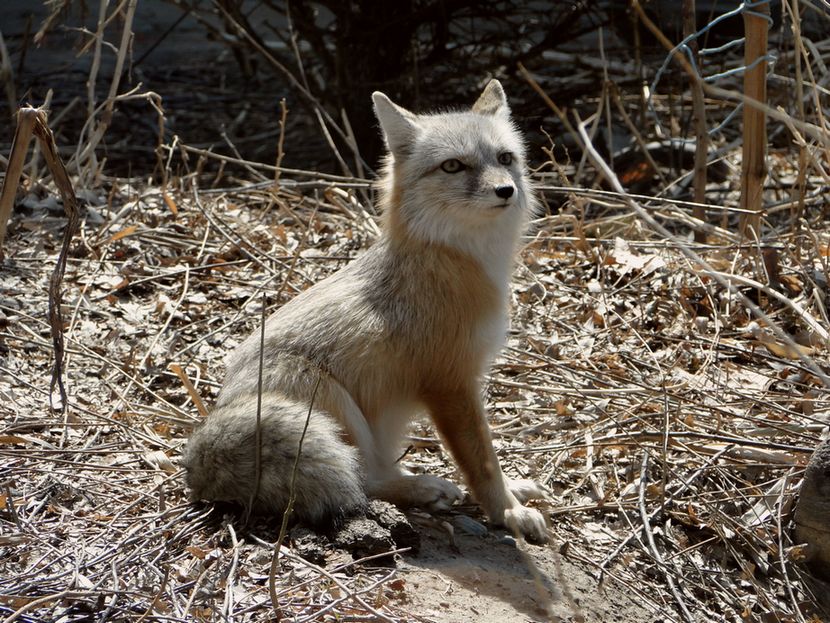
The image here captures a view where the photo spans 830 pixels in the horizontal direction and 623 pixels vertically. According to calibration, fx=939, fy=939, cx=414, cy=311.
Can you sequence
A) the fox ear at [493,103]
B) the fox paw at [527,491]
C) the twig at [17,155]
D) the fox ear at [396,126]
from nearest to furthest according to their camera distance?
the twig at [17,155] → the fox paw at [527,491] → the fox ear at [396,126] → the fox ear at [493,103]

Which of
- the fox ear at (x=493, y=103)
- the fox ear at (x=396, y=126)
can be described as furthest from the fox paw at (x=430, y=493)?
the fox ear at (x=493, y=103)

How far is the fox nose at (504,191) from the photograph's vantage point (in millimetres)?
4207

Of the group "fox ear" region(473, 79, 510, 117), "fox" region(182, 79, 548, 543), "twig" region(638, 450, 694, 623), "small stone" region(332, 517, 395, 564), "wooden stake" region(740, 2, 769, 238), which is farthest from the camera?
"wooden stake" region(740, 2, 769, 238)

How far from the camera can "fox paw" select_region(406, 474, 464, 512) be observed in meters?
4.16

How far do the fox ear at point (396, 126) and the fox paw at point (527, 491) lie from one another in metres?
1.70

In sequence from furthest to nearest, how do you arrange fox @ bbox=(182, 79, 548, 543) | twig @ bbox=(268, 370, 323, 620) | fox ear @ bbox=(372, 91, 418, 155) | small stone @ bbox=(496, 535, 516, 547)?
fox ear @ bbox=(372, 91, 418, 155) → small stone @ bbox=(496, 535, 516, 547) → fox @ bbox=(182, 79, 548, 543) → twig @ bbox=(268, 370, 323, 620)

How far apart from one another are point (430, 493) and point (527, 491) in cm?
56

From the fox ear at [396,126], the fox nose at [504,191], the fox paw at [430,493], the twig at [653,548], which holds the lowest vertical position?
the twig at [653,548]

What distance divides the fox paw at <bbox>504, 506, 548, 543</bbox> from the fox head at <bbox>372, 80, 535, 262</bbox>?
1.17 metres

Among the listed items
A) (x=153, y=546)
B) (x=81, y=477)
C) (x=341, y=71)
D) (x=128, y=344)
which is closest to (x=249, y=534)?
(x=153, y=546)

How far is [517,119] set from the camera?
9.08 m

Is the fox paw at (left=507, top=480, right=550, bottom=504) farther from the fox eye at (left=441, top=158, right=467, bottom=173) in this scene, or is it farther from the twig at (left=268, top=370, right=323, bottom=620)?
the fox eye at (left=441, top=158, right=467, bottom=173)

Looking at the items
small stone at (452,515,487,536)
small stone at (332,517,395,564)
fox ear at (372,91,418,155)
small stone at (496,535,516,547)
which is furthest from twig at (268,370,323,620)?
fox ear at (372,91,418,155)

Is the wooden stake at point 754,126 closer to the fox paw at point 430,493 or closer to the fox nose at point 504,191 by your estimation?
the fox nose at point 504,191
